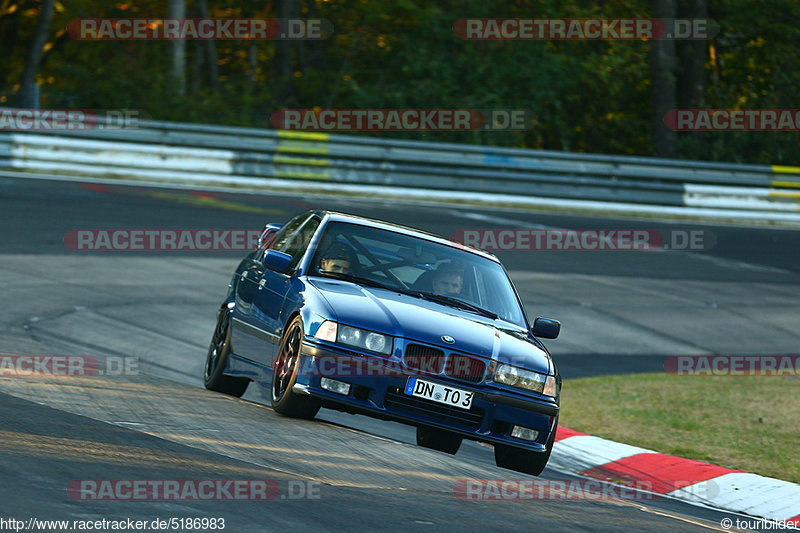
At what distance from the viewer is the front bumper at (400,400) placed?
290 inches

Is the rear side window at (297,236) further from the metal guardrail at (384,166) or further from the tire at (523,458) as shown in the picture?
the metal guardrail at (384,166)

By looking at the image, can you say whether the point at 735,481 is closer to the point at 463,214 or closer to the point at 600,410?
the point at 600,410

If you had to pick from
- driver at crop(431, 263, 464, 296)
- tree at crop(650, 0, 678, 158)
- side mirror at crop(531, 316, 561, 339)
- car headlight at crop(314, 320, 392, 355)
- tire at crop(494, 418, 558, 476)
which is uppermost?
tree at crop(650, 0, 678, 158)

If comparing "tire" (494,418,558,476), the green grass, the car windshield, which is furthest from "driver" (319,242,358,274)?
the green grass

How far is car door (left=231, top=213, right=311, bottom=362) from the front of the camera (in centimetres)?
849

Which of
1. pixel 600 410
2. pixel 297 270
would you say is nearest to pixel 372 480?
pixel 297 270

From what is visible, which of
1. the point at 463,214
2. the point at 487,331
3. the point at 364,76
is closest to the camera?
the point at 487,331

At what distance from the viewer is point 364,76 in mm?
29891

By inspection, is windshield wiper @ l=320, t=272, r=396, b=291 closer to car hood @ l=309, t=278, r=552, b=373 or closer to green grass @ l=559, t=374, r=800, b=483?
car hood @ l=309, t=278, r=552, b=373

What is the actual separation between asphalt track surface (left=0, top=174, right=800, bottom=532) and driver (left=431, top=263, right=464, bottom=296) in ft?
3.55

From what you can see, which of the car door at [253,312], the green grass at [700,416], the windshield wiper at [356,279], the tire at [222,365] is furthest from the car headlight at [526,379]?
the tire at [222,365]

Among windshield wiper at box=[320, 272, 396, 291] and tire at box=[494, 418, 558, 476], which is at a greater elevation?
windshield wiper at box=[320, 272, 396, 291]

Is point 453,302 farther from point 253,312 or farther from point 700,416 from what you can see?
point 700,416

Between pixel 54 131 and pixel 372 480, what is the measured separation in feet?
54.5
